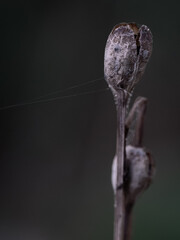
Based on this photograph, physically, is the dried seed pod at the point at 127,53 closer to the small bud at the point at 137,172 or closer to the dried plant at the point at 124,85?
the dried plant at the point at 124,85

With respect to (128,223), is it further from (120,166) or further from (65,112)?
(65,112)

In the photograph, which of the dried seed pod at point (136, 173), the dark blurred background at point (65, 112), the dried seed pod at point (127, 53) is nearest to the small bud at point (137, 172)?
the dried seed pod at point (136, 173)

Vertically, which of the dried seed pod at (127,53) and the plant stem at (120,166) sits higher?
the dried seed pod at (127,53)

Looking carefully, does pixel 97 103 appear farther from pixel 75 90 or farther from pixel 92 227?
pixel 92 227

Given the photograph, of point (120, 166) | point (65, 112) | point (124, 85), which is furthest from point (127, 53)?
point (65, 112)

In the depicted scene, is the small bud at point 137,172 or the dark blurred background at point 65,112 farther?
the dark blurred background at point 65,112

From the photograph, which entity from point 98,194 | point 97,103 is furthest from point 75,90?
point 98,194
